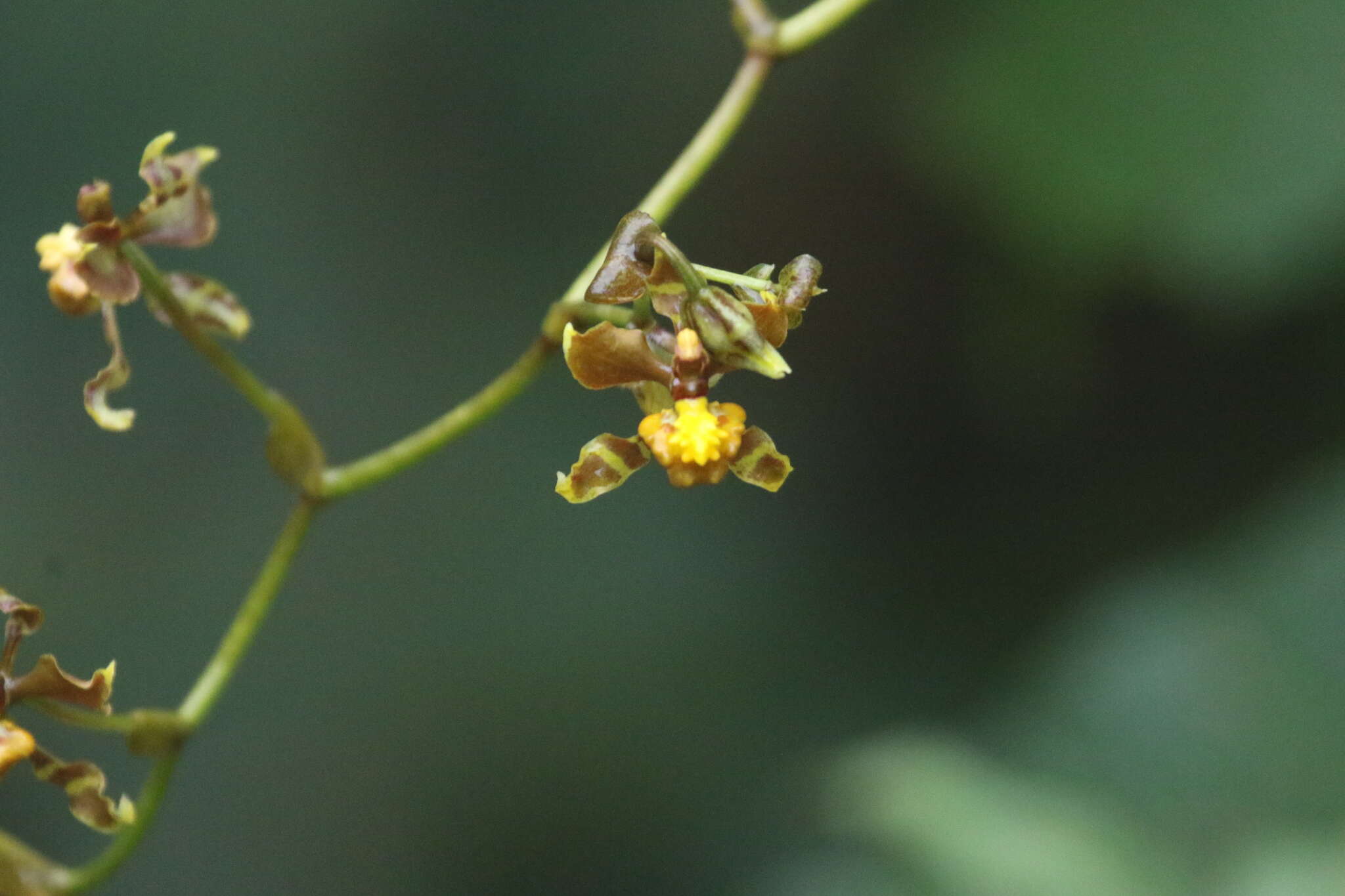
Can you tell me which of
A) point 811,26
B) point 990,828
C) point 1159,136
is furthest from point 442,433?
point 1159,136

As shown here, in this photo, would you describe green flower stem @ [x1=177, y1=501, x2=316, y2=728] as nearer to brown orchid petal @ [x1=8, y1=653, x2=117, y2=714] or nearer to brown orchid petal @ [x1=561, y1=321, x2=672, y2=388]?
brown orchid petal @ [x1=8, y1=653, x2=117, y2=714]

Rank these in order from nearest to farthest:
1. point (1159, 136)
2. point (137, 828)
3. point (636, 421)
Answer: point (137, 828) < point (1159, 136) < point (636, 421)

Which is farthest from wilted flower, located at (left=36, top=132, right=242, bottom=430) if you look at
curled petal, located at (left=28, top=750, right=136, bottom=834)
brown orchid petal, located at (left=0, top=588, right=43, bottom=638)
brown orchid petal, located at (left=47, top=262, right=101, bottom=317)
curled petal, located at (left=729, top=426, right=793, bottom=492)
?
curled petal, located at (left=729, top=426, right=793, bottom=492)

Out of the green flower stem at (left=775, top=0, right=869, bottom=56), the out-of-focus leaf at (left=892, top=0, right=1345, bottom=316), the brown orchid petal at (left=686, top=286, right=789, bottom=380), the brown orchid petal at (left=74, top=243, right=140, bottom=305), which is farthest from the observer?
the out-of-focus leaf at (left=892, top=0, right=1345, bottom=316)

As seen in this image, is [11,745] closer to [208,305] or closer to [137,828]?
[137,828]

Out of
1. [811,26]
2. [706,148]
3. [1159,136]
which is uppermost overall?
[1159,136]

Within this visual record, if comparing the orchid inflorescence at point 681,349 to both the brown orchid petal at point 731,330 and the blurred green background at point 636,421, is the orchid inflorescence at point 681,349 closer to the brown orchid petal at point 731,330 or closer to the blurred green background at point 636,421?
the brown orchid petal at point 731,330

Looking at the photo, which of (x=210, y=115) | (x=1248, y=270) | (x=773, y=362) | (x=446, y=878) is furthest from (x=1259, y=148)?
(x=446, y=878)
